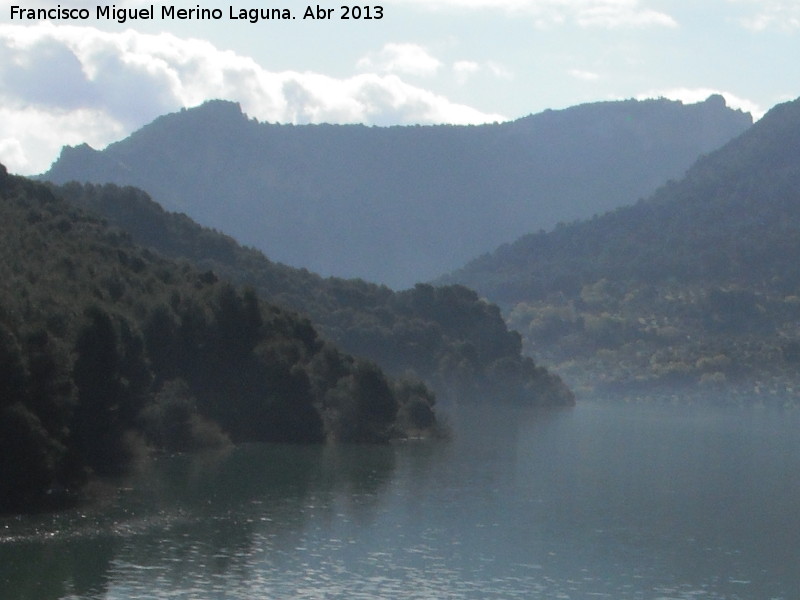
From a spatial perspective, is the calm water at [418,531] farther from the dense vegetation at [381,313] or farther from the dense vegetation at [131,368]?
the dense vegetation at [381,313]

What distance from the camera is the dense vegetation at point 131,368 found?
40719 millimetres

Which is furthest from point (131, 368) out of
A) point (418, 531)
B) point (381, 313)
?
point (381, 313)

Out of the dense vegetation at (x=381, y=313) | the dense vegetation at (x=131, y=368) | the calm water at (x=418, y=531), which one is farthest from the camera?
the dense vegetation at (x=381, y=313)

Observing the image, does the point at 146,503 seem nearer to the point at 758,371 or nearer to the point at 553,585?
the point at 553,585

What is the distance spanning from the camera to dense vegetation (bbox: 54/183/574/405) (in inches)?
4377

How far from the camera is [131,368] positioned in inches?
2119

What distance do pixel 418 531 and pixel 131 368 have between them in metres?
16.3

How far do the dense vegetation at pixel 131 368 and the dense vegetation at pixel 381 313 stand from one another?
21.1 meters

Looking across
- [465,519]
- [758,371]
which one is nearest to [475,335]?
[758,371]

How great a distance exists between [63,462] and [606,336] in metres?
149

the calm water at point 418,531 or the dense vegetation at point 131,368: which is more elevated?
the dense vegetation at point 131,368

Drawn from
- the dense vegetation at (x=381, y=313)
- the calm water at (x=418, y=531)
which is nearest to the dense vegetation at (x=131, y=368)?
the calm water at (x=418, y=531)

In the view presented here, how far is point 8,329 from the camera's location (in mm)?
39188

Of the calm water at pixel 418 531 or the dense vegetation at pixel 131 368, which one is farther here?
the dense vegetation at pixel 131 368
